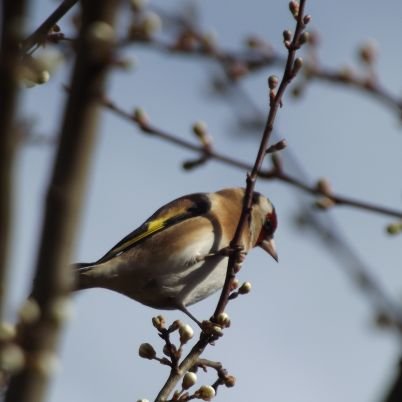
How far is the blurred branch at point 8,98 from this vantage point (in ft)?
4.72

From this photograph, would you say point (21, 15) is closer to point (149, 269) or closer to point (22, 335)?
point (22, 335)

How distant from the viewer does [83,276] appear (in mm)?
5848

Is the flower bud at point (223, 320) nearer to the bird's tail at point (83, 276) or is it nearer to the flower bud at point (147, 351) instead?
the flower bud at point (147, 351)

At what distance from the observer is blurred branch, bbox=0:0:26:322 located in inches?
56.6

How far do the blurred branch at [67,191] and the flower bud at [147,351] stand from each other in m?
2.71

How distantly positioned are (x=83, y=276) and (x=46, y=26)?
10.5ft

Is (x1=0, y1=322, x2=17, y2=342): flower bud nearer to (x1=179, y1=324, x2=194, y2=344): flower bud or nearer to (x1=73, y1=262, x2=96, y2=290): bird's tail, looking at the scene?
(x1=179, y1=324, x2=194, y2=344): flower bud

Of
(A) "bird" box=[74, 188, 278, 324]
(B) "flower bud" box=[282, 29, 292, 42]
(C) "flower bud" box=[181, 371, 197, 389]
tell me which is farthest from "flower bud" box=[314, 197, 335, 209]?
(A) "bird" box=[74, 188, 278, 324]

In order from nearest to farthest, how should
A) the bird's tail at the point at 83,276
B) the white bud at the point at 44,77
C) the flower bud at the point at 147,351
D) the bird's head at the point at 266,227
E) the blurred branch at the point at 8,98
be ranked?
the blurred branch at the point at 8,98 → the white bud at the point at 44,77 → the flower bud at the point at 147,351 → the bird's tail at the point at 83,276 → the bird's head at the point at 266,227

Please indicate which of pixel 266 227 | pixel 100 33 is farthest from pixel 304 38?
pixel 266 227

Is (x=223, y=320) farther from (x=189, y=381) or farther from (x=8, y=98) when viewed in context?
(x=8, y=98)

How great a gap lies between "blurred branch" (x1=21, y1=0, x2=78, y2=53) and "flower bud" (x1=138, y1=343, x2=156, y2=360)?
1.89 m

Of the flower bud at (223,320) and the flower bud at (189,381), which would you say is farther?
the flower bud at (223,320)

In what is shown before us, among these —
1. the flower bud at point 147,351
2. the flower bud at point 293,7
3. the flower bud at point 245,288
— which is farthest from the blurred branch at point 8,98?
the flower bud at point 245,288
